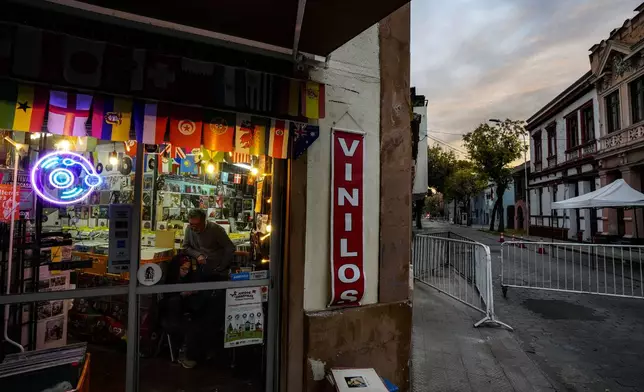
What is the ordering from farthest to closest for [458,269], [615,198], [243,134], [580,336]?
1. [615,198]
2. [458,269]
3. [580,336]
4. [243,134]

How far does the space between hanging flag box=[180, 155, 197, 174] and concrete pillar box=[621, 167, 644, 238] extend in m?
20.3

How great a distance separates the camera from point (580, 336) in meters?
5.90

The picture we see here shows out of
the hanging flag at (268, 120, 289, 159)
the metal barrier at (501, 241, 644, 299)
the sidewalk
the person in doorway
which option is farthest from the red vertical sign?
the metal barrier at (501, 241, 644, 299)

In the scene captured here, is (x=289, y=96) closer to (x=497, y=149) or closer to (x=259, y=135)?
(x=259, y=135)

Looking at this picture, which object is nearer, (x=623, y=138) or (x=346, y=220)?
(x=346, y=220)

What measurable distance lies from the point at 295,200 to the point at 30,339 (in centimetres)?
276

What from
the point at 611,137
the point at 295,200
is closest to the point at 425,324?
the point at 295,200

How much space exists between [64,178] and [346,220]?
8.77 ft

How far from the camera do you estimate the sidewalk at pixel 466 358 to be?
4168 millimetres

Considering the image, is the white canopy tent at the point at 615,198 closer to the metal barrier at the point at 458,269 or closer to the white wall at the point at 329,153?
the metal barrier at the point at 458,269

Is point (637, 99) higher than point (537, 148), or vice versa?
point (537, 148)

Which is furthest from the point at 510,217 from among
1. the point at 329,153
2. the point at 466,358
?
the point at 329,153

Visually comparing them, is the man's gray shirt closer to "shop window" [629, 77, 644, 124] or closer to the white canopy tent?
the white canopy tent

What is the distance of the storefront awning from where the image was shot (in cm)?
261
